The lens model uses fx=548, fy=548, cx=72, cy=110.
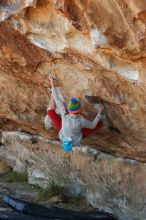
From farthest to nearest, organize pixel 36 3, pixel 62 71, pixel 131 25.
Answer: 1. pixel 62 71
2. pixel 36 3
3. pixel 131 25

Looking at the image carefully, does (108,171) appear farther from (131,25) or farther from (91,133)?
(131,25)

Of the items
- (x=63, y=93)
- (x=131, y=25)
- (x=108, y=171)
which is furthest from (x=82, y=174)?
(x=131, y=25)

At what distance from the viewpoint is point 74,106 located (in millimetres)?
6711

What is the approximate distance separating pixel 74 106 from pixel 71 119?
228mm

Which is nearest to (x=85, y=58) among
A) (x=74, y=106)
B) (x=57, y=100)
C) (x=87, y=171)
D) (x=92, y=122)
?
(x=74, y=106)

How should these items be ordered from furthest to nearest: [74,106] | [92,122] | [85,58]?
1. [92,122]
2. [74,106]
3. [85,58]

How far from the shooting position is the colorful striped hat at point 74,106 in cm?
668

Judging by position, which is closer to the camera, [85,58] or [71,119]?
[85,58]

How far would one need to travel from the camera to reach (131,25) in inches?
204

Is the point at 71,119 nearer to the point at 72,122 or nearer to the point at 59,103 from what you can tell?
the point at 72,122

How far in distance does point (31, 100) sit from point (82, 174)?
1.65m

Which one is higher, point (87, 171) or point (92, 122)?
point (92, 122)

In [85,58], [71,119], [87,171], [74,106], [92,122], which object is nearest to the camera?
[85,58]

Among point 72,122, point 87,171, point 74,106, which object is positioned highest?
point 74,106
